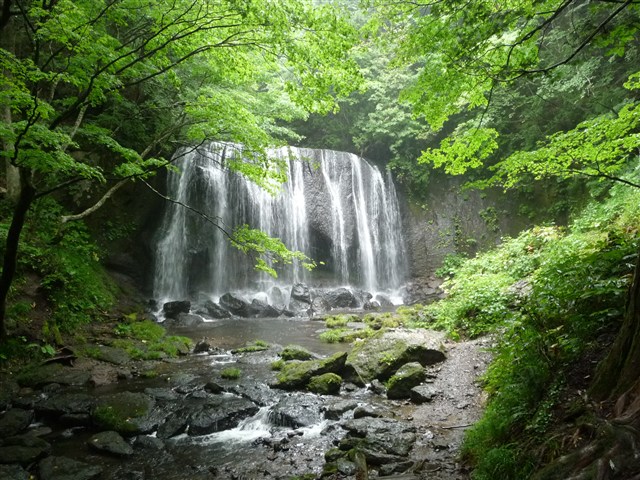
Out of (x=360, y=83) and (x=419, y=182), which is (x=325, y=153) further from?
(x=360, y=83)

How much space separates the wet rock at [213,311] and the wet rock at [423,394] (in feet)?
35.2

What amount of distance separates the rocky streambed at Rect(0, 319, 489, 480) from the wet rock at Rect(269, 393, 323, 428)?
0.02m

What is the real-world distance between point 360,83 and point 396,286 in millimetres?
16122

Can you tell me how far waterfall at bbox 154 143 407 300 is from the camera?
17.8 meters

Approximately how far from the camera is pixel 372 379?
23.5 feet

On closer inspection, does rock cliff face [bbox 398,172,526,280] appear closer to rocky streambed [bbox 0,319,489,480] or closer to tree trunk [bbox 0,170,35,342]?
rocky streambed [bbox 0,319,489,480]

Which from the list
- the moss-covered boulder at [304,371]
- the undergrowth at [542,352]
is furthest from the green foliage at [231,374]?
the undergrowth at [542,352]

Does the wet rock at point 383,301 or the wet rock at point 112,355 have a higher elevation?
the wet rock at point 383,301

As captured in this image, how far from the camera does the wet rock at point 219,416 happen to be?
5.50m

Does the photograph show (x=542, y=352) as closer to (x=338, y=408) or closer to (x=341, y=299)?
(x=338, y=408)

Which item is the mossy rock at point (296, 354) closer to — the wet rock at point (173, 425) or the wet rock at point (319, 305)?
the wet rock at point (173, 425)

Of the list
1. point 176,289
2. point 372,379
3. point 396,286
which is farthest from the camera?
point 396,286

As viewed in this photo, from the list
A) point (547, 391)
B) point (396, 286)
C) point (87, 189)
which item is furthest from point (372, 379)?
point (396, 286)

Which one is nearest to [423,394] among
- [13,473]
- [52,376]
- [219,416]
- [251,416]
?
[251,416]
